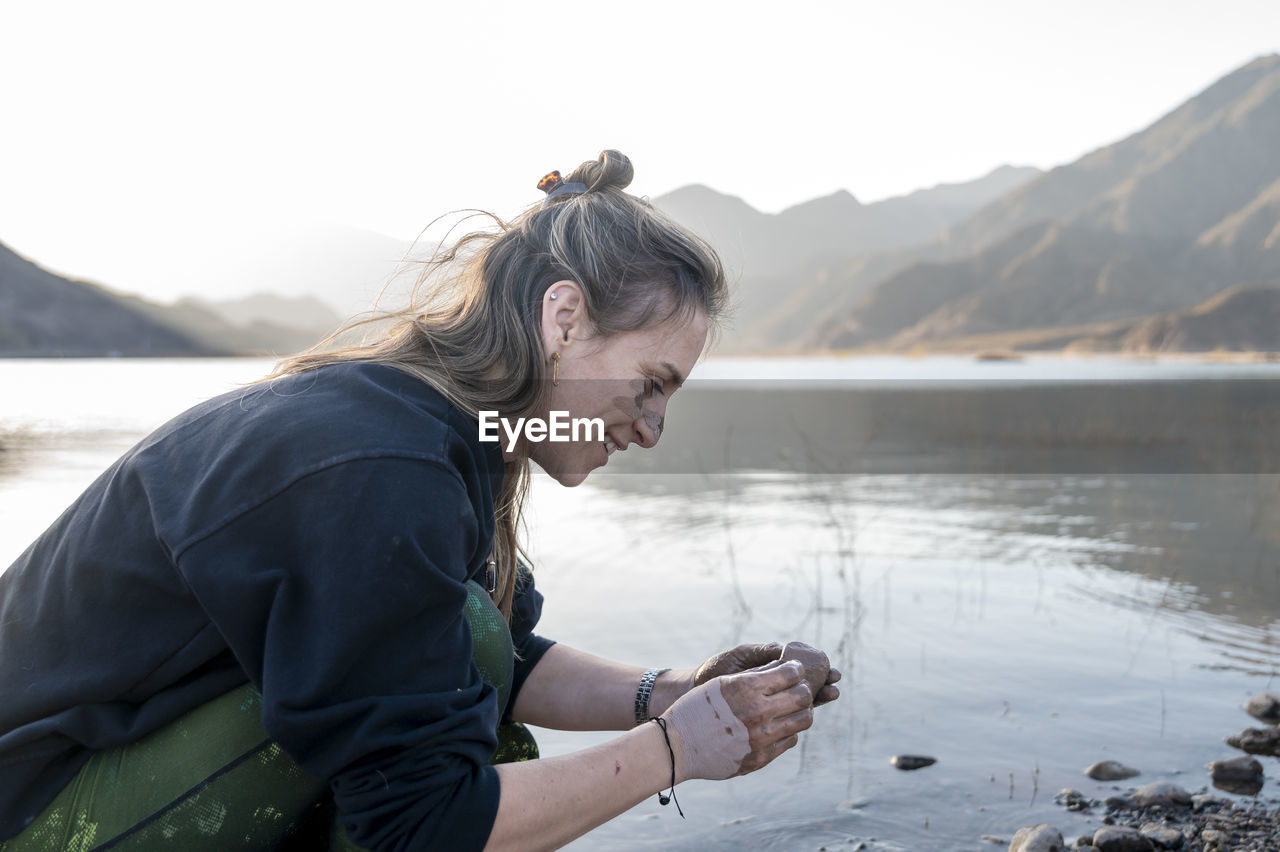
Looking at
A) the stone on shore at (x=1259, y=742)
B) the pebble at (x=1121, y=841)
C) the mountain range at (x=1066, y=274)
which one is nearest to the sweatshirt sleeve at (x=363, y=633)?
the pebble at (x=1121, y=841)

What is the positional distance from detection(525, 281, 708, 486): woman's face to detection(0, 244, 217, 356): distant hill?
226 ft

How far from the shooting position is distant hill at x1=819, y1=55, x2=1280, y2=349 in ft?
384

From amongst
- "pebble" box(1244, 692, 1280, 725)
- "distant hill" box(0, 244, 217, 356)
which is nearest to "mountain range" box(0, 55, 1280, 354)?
"distant hill" box(0, 244, 217, 356)

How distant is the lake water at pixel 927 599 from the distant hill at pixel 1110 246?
82.5m

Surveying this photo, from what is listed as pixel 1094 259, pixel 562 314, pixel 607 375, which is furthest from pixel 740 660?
pixel 1094 259

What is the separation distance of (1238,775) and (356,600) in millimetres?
3396

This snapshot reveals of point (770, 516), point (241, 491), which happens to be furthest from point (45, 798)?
point (770, 516)

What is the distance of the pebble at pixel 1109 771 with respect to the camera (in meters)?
3.64

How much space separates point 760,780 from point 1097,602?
10.9 ft

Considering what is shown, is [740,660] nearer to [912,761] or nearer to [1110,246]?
[912,761]

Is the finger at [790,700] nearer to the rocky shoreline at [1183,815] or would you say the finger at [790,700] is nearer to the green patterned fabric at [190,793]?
the green patterned fabric at [190,793]

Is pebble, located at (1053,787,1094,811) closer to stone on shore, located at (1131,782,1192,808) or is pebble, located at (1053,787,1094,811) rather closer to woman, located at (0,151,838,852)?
stone on shore, located at (1131,782,1192,808)

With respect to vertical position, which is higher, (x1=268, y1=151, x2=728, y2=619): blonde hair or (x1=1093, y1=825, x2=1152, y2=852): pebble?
(x1=268, y1=151, x2=728, y2=619): blonde hair

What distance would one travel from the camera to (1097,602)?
6184 mm
